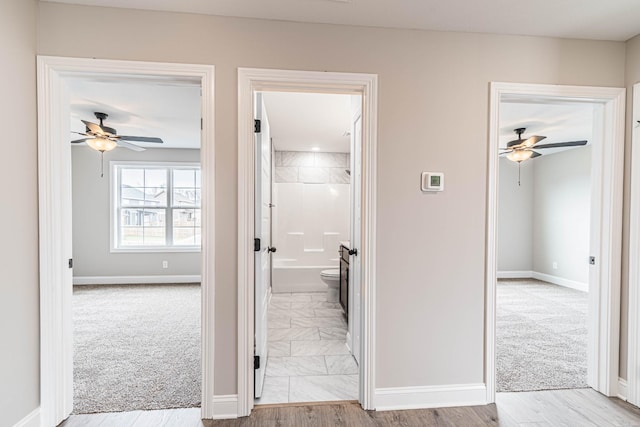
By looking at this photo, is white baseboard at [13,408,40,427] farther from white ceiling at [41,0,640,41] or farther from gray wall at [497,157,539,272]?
gray wall at [497,157,539,272]

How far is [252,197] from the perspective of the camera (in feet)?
6.43

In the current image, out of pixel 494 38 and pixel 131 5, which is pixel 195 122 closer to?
pixel 131 5

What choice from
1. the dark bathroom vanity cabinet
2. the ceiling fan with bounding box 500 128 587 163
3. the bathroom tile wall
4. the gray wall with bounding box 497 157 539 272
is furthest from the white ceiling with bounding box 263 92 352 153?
the gray wall with bounding box 497 157 539 272

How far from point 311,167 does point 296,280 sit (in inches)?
78.8

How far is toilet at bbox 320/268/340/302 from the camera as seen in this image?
419cm

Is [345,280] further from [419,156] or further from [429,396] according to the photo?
[419,156]

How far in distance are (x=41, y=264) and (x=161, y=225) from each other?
3975mm

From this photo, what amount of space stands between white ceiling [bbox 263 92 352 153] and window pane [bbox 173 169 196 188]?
1.63m

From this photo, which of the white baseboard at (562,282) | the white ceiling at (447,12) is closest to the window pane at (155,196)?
the white ceiling at (447,12)

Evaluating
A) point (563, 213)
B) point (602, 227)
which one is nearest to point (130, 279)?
point (602, 227)

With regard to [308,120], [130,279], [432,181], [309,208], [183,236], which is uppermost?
[308,120]

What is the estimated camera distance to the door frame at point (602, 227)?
2.07 m

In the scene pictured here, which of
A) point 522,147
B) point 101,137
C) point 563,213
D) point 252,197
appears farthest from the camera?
point 563,213

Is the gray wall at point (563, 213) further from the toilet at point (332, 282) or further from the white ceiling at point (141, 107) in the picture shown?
the white ceiling at point (141, 107)
